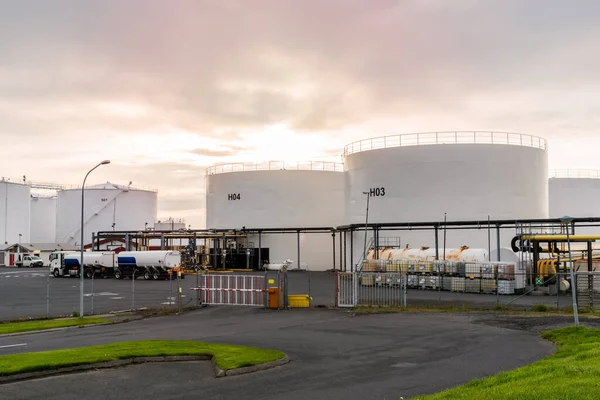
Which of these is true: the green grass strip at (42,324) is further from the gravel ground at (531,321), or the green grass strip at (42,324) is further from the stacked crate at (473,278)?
the stacked crate at (473,278)

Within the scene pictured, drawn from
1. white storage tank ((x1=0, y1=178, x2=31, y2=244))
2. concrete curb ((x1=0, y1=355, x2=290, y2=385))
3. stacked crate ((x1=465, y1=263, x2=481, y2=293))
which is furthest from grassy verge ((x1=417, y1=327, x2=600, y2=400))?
white storage tank ((x1=0, y1=178, x2=31, y2=244))

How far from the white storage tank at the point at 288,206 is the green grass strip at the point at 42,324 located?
46699 mm

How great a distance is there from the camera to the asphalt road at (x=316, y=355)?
11875 mm

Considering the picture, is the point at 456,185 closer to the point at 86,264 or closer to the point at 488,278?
the point at 488,278

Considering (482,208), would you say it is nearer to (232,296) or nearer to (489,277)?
(489,277)

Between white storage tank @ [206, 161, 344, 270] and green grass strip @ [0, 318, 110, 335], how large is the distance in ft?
153

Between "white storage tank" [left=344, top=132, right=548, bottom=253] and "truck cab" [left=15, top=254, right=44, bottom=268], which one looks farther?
"truck cab" [left=15, top=254, right=44, bottom=268]

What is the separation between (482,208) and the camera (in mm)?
53250

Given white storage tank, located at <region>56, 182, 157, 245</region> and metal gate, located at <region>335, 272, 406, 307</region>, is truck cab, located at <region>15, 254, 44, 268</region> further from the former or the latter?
metal gate, located at <region>335, 272, 406, 307</region>

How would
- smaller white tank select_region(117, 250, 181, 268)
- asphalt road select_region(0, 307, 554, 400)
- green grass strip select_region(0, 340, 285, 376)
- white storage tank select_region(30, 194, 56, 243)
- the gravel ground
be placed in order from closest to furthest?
asphalt road select_region(0, 307, 554, 400) < green grass strip select_region(0, 340, 285, 376) < the gravel ground < smaller white tank select_region(117, 250, 181, 268) < white storage tank select_region(30, 194, 56, 243)

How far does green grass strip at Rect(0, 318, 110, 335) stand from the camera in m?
23.0

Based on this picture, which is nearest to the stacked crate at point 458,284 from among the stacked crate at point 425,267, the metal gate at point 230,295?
the stacked crate at point 425,267

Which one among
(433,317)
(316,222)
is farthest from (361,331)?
(316,222)

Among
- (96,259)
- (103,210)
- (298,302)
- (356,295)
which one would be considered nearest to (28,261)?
(103,210)
